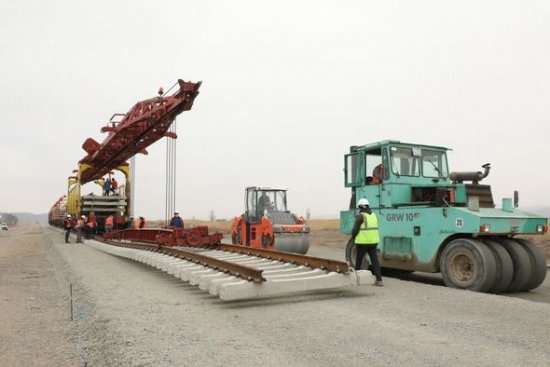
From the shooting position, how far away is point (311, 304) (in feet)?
21.1

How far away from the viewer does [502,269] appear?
7852 millimetres

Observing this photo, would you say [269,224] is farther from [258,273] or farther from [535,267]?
[258,273]

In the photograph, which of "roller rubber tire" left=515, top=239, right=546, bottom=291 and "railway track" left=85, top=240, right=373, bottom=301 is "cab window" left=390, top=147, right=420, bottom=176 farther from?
"railway track" left=85, top=240, right=373, bottom=301

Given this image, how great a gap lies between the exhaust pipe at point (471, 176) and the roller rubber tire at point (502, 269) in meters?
1.45

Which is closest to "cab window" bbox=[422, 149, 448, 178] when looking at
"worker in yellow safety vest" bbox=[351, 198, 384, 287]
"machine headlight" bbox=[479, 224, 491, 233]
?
"machine headlight" bbox=[479, 224, 491, 233]

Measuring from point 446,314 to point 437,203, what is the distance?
3209mm

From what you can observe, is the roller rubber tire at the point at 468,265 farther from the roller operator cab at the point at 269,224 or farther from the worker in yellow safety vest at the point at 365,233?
the roller operator cab at the point at 269,224

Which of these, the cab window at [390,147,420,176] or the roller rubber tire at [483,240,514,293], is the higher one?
the cab window at [390,147,420,176]

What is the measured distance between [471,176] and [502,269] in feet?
6.45

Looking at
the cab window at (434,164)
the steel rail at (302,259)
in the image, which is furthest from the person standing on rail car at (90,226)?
the cab window at (434,164)

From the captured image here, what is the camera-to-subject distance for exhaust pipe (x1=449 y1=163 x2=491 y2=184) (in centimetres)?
888

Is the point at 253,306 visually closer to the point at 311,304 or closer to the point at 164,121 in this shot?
the point at 311,304

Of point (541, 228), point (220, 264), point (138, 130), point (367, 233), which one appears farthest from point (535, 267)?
point (138, 130)

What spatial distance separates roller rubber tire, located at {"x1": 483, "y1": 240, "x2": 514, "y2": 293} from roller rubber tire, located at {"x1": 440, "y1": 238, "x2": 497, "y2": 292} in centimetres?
14
